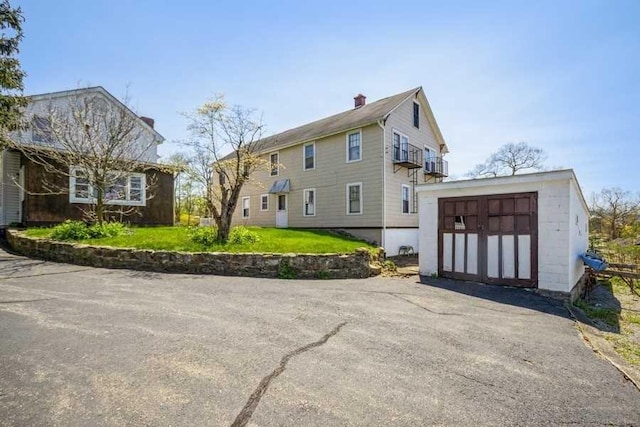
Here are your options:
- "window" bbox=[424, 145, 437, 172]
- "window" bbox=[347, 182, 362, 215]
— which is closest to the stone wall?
"window" bbox=[347, 182, 362, 215]

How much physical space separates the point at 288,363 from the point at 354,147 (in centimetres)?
1474

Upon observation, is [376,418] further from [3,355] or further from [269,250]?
[269,250]

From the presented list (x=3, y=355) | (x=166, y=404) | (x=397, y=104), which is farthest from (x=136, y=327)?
(x=397, y=104)

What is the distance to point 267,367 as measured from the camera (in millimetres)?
3285

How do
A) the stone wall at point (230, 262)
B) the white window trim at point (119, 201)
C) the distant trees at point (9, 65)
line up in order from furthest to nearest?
the white window trim at point (119, 201) → the distant trees at point (9, 65) → the stone wall at point (230, 262)

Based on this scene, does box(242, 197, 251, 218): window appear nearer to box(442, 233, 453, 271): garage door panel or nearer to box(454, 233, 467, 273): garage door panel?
box(442, 233, 453, 271): garage door panel

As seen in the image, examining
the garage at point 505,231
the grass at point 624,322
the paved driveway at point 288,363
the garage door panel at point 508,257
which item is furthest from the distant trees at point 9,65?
the grass at point 624,322

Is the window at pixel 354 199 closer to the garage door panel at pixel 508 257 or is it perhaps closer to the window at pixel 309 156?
Result: the window at pixel 309 156

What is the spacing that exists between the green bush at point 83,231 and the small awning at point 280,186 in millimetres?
10045

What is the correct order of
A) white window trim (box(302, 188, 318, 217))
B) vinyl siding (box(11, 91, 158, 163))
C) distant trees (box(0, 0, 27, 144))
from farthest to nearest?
1. white window trim (box(302, 188, 318, 217))
2. vinyl siding (box(11, 91, 158, 163))
3. distant trees (box(0, 0, 27, 144))

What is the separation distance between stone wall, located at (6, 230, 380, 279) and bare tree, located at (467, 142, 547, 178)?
27.9 m

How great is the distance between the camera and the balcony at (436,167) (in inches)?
762

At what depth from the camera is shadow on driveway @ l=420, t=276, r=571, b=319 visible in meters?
6.45

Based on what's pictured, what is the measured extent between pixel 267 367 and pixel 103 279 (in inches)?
238
